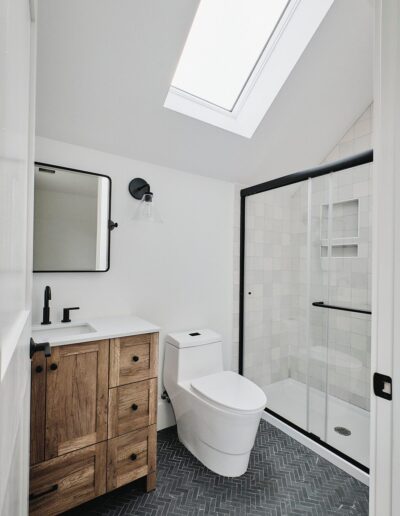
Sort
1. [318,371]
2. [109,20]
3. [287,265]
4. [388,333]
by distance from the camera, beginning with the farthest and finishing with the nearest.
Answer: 1. [287,265]
2. [318,371]
3. [109,20]
4. [388,333]

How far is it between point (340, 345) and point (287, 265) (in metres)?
0.75

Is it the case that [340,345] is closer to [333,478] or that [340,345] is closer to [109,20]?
[333,478]

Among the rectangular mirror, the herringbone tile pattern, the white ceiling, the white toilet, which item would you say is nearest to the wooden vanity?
the herringbone tile pattern

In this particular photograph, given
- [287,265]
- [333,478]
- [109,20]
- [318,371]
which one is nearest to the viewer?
[109,20]

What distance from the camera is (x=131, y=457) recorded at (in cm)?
154

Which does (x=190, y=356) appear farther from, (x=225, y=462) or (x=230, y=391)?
(x=225, y=462)

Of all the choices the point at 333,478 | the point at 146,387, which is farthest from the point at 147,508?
the point at 333,478

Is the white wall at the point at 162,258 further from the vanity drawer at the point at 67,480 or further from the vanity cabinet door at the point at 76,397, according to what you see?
the vanity drawer at the point at 67,480

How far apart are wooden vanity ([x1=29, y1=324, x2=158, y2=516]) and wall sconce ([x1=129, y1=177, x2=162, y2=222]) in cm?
84

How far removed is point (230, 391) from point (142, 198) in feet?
4.55

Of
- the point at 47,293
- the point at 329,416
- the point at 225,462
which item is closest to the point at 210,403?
the point at 225,462

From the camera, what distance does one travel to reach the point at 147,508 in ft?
4.89

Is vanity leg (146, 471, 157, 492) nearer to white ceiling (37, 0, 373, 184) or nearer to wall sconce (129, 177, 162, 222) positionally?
wall sconce (129, 177, 162, 222)

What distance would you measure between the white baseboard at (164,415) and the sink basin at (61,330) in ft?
2.82
